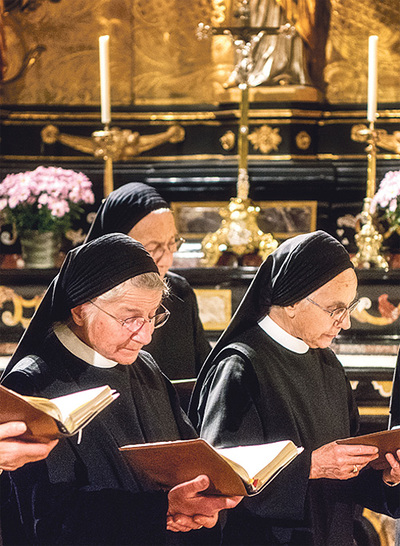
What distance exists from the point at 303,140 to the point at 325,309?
406cm

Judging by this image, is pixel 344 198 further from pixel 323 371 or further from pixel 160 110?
pixel 323 371

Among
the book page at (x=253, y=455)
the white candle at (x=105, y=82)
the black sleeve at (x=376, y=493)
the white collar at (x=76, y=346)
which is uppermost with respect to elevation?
the white candle at (x=105, y=82)

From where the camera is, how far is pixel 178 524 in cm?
270

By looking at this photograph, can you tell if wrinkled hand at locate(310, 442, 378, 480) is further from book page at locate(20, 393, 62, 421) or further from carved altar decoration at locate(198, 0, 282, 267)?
carved altar decoration at locate(198, 0, 282, 267)

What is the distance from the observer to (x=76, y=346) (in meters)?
2.73

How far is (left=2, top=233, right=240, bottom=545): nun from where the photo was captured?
98.6 inches

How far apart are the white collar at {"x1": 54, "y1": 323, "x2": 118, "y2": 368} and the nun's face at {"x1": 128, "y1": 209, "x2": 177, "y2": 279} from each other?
1291 millimetres

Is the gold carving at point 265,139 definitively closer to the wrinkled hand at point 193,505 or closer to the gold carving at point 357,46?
the gold carving at point 357,46

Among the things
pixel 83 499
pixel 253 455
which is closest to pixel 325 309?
pixel 253 455

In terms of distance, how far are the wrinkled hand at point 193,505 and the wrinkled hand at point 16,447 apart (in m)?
0.45

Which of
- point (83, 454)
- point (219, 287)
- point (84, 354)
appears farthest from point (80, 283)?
point (219, 287)

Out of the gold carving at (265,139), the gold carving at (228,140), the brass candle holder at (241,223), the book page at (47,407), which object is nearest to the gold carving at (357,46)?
the gold carving at (265,139)

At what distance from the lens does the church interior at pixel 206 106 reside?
22.4 feet

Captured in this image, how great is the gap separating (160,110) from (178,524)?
16.6ft
